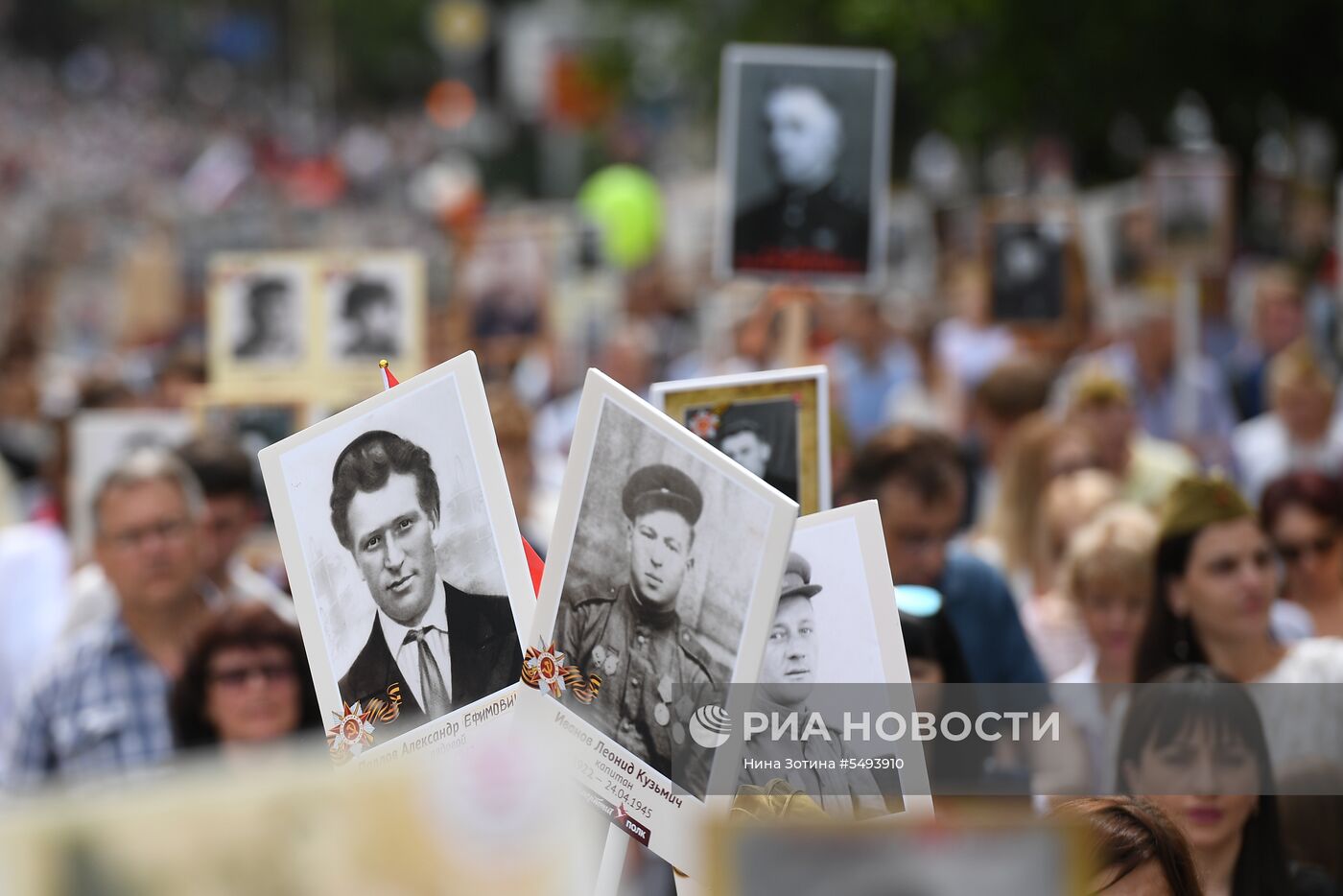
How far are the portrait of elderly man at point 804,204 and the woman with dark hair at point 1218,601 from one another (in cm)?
223

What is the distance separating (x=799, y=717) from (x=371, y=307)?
206 inches

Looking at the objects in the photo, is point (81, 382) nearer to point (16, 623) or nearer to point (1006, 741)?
point (16, 623)

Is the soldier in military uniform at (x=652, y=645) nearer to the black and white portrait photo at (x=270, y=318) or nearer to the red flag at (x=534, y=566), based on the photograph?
the red flag at (x=534, y=566)

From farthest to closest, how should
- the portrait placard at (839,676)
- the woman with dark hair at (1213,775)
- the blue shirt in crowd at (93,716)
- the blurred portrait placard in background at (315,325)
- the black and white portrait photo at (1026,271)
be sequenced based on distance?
1. the black and white portrait photo at (1026,271)
2. the blurred portrait placard in background at (315,325)
3. the blue shirt in crowd at (93,716)
4. the woman with dark hair at (1213,775)
5. the portrait placard at (839,676)

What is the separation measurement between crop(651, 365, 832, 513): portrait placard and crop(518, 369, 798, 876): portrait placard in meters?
0.84

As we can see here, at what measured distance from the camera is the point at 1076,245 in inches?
406

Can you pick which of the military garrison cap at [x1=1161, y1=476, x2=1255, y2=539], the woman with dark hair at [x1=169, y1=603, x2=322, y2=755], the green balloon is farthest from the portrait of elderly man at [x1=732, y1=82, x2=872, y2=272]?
the green balloon

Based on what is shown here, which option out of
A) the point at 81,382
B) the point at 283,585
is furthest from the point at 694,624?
the point at 81,382

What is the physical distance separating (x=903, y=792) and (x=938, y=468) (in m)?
2.60

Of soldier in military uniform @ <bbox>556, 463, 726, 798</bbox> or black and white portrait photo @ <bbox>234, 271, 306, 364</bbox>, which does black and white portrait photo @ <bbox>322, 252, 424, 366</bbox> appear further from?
soldier in military uniform @ <bbox>556, 463, 726, 798</bbox>

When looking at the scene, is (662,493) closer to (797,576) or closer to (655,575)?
(655,575)

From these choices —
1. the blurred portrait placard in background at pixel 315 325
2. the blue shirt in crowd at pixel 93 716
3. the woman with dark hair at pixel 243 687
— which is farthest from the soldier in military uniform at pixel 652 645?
the blurred portrait placard in background at pixel 315 325

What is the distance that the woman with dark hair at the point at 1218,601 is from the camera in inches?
161

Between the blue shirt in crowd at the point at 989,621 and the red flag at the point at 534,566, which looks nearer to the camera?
the red flag at the point at 534,566
